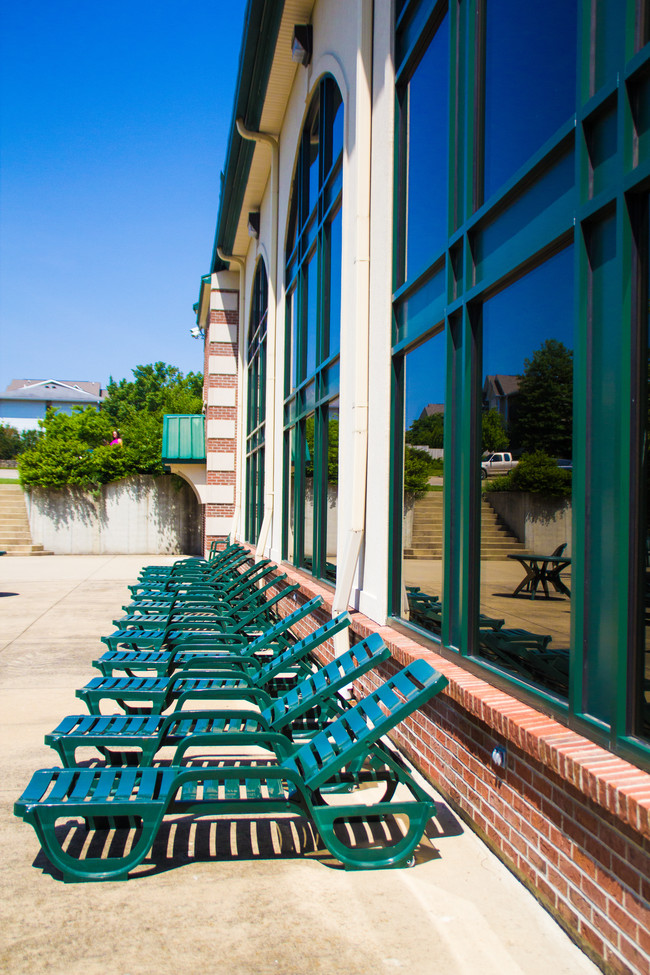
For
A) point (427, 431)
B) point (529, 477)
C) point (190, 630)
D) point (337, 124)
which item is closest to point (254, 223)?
point (337, 124)

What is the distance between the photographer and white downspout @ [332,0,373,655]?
6484mm

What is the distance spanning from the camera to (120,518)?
81.1 feet

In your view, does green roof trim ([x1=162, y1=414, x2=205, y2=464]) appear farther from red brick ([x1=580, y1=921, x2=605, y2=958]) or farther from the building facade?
red brick ([x1=580, y1=921, x2=605, y2=958])

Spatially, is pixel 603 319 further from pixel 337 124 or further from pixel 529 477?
pixel 337 124

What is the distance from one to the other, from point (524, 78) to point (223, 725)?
13.0 feet

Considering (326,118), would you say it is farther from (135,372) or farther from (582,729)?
(135,372)

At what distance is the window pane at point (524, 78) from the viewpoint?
347 cm

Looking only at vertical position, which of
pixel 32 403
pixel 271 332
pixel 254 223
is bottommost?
pixel 271 332

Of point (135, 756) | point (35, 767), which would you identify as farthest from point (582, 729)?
point (35, 767)

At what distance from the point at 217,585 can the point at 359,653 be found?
6797 millimetres

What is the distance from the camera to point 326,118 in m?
8.71

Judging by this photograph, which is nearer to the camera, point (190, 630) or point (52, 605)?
point (190, 630)

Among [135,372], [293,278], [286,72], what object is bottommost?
[293,278]

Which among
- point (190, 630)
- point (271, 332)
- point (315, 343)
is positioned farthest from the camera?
point (271, 332)
